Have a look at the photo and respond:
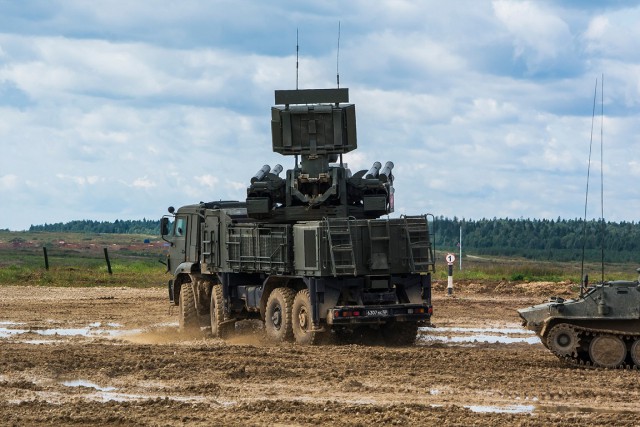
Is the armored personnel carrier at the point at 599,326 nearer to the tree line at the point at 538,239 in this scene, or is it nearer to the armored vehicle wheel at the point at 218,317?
the armored vehicle wheel at the point at 218,317

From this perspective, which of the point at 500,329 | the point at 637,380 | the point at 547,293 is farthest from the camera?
the point at 547,293

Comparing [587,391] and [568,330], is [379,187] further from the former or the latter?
[587,391]

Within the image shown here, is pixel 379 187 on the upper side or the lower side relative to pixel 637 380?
upper

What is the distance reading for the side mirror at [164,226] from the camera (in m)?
25.5

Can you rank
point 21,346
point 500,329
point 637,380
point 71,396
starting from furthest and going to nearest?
point 500,329, point 21,346, point 637,380, point 71,396

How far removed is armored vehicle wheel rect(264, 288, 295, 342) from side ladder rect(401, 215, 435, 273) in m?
2.32

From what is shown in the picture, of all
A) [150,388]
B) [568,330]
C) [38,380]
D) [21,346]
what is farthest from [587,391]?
[21,346]

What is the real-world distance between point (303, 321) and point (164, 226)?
6.39 m

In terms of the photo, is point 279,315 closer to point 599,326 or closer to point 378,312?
point 378,312

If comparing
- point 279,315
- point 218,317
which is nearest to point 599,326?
point 279,315

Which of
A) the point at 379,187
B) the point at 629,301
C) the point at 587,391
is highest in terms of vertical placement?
the point at 379,187

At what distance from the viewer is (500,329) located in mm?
24328

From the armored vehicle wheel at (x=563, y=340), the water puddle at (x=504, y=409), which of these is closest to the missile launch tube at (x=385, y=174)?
the armored vehicle wheel at (x=563, y=340)

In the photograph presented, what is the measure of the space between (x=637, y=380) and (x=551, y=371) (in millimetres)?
1362
